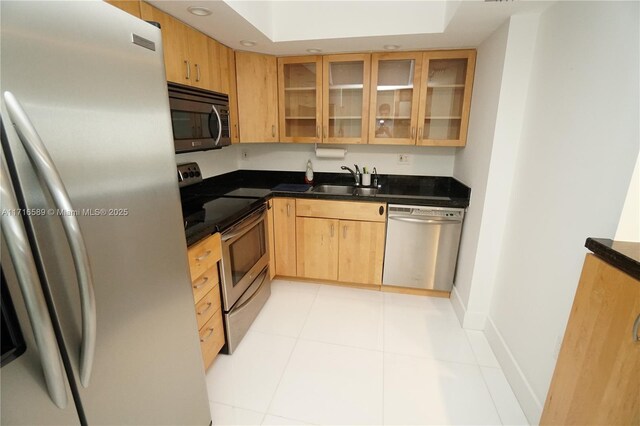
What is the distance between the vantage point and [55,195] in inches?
24.2

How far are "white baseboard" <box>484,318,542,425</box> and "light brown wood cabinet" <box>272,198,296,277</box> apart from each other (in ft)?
5.35

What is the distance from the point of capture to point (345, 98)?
2668 mm

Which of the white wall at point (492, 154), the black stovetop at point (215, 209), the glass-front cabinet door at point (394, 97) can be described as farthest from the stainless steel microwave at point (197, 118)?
the white wall at point (492, 154)

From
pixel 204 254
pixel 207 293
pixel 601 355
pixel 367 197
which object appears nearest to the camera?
pixel 601 355

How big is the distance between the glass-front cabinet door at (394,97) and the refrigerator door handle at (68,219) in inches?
90.5

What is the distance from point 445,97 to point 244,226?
1980 millimetres

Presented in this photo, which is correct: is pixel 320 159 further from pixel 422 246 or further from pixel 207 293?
pixel 207 293

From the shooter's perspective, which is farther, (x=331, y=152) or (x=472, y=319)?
(x=331, y=152)

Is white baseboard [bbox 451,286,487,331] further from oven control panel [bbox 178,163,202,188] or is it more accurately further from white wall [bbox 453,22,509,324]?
oven control panel [bbox 178,163,202,188]

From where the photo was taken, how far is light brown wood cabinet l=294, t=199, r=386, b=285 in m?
2.48

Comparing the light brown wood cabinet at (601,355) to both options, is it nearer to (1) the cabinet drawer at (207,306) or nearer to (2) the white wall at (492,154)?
(2) the white wall at (492,154)

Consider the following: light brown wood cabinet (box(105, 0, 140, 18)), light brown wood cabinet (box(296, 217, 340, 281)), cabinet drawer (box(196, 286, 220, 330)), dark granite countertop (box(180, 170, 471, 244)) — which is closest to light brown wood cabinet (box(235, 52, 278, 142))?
dark granite countertop (box(180, 170, 471, 244))

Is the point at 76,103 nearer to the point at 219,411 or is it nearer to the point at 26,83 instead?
the point at 26,83

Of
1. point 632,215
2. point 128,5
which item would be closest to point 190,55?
point 128,5
